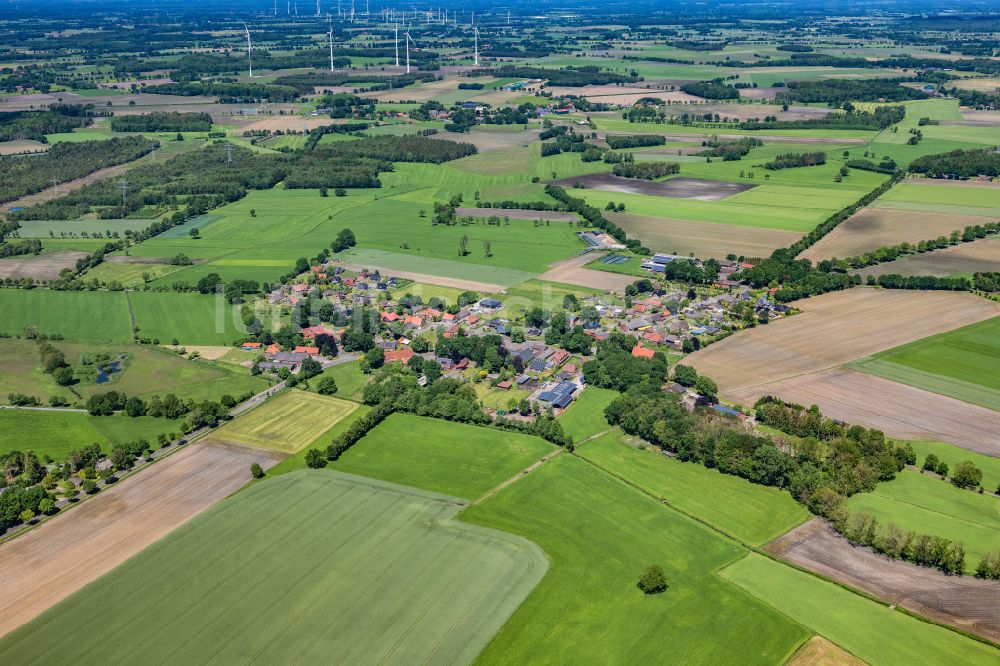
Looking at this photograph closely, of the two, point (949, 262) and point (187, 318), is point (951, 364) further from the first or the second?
point (187, 318)

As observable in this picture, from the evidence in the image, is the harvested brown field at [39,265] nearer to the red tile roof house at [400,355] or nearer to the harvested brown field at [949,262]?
the red tile roof house at [400,355]

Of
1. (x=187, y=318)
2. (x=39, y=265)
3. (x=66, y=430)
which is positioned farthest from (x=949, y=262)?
(x=39, y=265)

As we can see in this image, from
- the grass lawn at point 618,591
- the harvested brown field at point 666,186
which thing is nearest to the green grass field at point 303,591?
the grass lawn at point 618,591

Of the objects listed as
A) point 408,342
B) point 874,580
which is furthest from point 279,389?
point 874,580

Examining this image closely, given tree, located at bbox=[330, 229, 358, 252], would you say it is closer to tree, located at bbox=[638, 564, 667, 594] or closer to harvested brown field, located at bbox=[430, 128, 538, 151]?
harvested brown field, located at bbox=[430, 128, 538, 151]

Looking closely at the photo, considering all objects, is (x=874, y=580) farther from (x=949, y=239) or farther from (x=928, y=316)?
(x=949, y=239)

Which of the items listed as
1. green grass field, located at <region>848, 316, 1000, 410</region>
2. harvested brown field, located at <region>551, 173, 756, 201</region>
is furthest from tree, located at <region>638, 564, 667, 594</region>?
harvested brown field, located at <region>551, 173, 756, 201</region>
